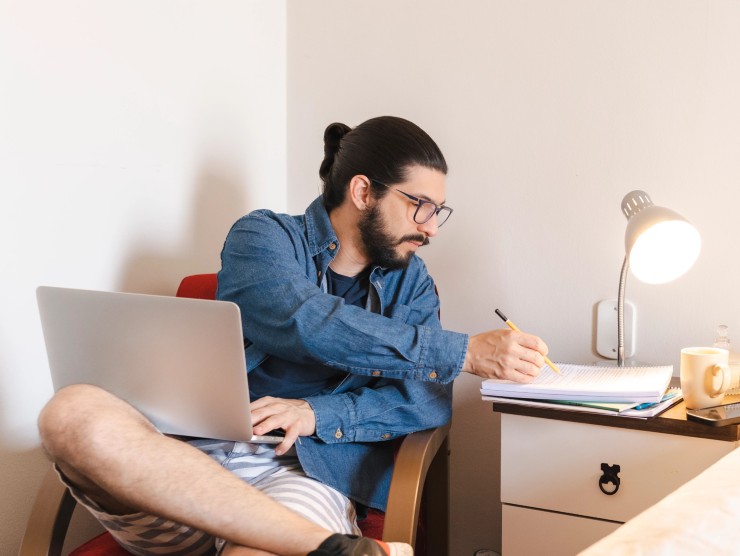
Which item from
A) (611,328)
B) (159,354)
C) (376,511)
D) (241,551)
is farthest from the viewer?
(611,328)

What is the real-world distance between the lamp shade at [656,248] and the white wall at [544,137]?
0.83 ft

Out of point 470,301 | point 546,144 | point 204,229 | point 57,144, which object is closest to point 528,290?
point 470,301

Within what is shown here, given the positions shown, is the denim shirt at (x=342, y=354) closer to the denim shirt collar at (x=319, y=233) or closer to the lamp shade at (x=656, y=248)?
the denim shirt collar at (x=319, y=233)

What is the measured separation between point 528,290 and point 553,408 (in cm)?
49

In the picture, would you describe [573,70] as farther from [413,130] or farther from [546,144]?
[413,130]

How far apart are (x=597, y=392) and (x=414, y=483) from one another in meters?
0.34

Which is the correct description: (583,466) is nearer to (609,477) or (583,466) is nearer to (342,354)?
(609,477)

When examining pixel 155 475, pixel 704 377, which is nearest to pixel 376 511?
pixel 155 475

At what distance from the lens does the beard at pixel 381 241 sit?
1497mm

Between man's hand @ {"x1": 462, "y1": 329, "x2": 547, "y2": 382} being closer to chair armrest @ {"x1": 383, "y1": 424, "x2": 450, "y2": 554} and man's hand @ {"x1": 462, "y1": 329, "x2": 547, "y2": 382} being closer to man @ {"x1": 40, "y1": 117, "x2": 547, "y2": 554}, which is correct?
man @ {"x1": 40, "y1": 117, "x2": 547, "y2": 554}

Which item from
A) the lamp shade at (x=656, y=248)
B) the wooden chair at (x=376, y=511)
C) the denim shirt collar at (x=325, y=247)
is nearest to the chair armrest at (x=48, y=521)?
the wooden chair at (x=376, y=511)

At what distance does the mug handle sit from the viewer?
1288 millimetres

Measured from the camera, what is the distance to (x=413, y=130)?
154 cm

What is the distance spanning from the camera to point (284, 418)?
1293 millimetres
